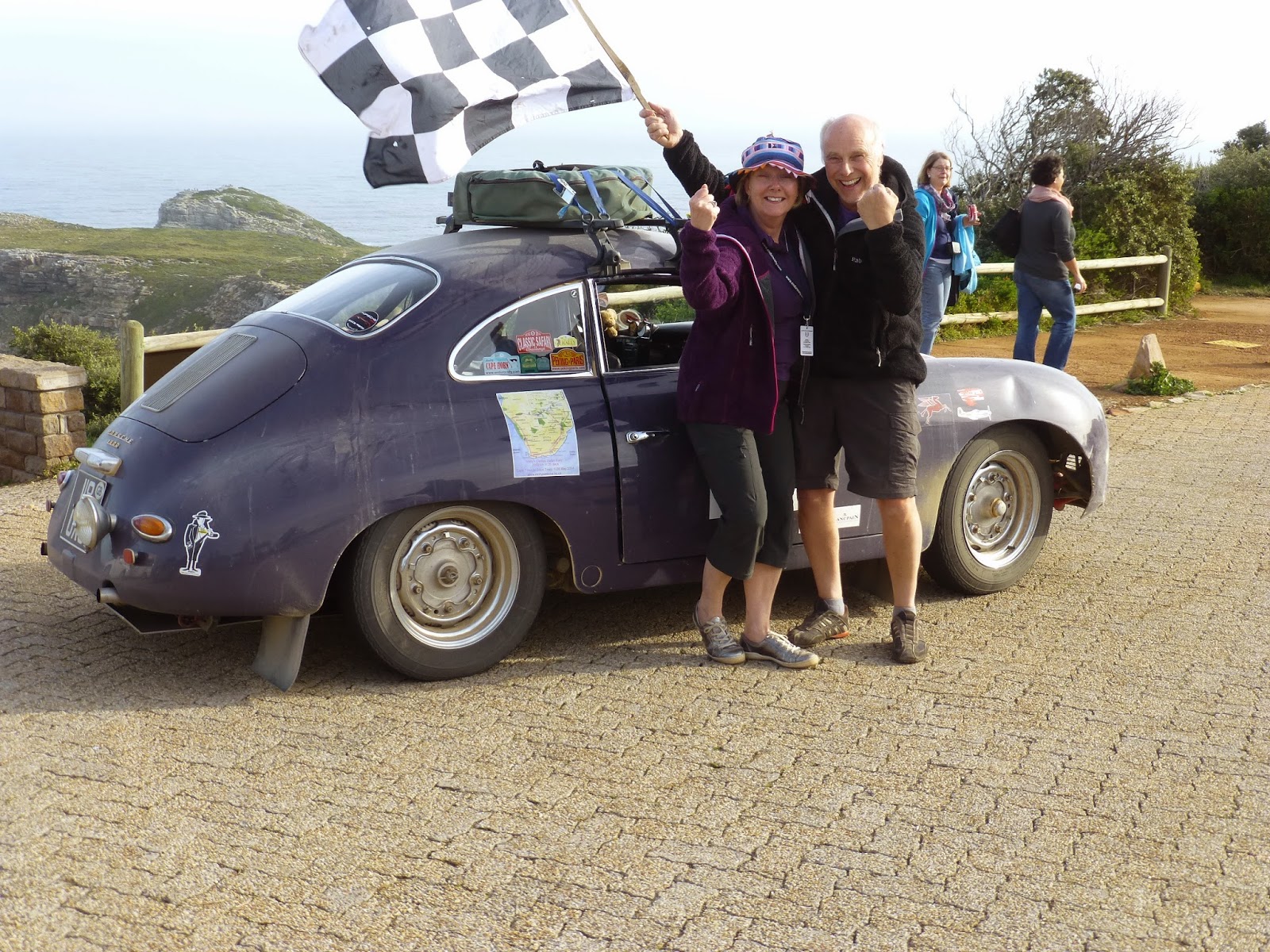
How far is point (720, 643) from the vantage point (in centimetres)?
524

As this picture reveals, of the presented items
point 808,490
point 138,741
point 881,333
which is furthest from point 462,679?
point 881,333

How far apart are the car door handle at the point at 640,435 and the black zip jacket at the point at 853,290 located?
638mm

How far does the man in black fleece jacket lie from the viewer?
16.1ft

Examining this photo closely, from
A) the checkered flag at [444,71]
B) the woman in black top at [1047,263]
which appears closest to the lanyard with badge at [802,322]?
the checkered flag at [444,71]

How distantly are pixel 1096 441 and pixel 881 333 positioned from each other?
1.75m

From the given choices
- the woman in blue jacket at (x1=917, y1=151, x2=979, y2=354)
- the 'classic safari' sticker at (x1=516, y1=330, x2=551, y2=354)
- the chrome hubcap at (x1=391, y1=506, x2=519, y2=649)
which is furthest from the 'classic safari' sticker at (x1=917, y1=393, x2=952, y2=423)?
the woman in blue jacket at (x1=917, y1=151, x2=979, y2=354)

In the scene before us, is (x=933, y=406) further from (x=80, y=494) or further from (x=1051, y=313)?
(x=1051, y=313)

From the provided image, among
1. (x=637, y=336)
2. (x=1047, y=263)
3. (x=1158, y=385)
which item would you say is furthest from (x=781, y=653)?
(x=1158, y=385)

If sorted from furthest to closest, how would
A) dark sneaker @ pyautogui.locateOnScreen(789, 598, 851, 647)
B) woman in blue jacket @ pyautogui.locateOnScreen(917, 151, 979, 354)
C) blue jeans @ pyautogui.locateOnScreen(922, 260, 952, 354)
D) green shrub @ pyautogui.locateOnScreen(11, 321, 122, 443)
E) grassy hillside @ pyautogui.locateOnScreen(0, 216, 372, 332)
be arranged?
grassy hillside @ pyautogui.locateOnScreen(0, 216, 372, 332), green shrub @ pyautogui.locateOnScreen(11, 321, 122, 443), blue jeans @ pyautogui.locateOnScreen(922, 260, 952, 354), woman in blue jacket @ pyautogui.locateOnScreen(917, 151, 979, 354), dark sneaker @ pyautogui.locateOnScreen(789, 598, 851, 647)

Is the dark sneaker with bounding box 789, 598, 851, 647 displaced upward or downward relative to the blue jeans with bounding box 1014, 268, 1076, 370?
downward

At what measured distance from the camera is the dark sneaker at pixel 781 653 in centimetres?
516

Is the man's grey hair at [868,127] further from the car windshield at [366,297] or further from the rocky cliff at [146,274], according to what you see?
the rocky cliff at [146,274]

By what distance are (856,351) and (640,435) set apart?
0.90m

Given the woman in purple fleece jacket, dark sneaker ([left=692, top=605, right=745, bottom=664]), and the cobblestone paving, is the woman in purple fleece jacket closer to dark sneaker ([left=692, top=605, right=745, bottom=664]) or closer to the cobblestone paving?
dark sneaker ([left=692, top=605, right=745, bottom=664])
